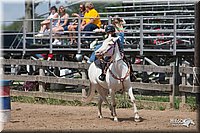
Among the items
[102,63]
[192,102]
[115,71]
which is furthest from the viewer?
[192,102]

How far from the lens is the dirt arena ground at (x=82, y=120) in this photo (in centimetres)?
1173

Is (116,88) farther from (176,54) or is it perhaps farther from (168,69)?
(176,54)

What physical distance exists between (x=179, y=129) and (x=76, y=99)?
19.9ft

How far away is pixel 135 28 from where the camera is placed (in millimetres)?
20719

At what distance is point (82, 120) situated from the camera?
43.0 feet

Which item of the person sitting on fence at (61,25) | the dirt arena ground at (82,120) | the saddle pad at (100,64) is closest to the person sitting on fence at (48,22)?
the person sitting on fence at (61,25)

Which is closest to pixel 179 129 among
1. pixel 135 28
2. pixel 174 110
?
pixel 174 110

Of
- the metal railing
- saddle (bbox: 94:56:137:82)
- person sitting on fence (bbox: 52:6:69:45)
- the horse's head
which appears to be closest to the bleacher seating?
the metal railing

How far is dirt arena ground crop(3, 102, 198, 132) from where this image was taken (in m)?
11.7

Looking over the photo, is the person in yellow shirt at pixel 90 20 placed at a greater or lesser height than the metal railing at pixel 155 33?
greater

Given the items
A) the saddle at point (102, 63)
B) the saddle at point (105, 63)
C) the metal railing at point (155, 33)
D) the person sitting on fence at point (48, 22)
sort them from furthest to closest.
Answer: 1. the person sitting on fence at point (48, 22)
2. the metal railing at point (155, 33)
3. the saddle at point (102, 63)
4. the saddle at point (105, 63)

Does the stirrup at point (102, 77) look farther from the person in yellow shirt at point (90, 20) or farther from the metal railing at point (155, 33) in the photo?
the person in yellow shirt at point (90, 20)

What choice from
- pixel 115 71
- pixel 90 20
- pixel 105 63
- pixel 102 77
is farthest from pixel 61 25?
pixel 115 71

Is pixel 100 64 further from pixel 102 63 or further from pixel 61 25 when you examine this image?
pixel 61 25
